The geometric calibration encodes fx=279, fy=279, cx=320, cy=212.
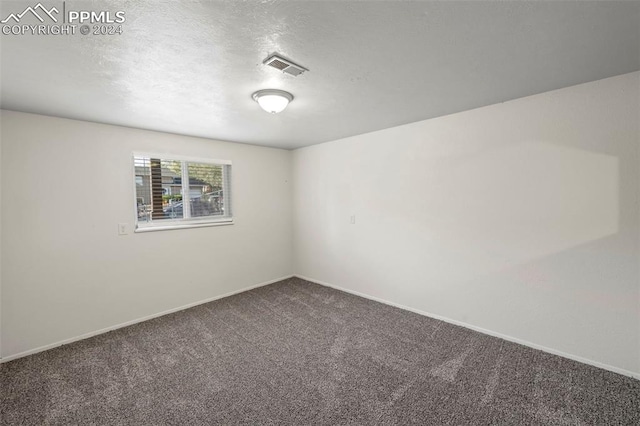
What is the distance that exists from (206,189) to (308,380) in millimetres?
2804

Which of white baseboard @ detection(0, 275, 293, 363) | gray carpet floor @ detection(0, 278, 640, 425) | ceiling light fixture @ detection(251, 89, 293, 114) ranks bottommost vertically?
gray carpet floor @ detection(0, 278, 640, 425)

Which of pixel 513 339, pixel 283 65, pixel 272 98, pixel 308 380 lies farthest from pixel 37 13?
pixel 513 339

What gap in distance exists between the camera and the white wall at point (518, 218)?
2.14 metres

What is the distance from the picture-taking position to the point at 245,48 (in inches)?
63.1

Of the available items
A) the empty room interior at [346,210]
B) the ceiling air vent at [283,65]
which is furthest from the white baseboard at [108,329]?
the ceiling air vent at [283,65]

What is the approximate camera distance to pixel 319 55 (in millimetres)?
1698

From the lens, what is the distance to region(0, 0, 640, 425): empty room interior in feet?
5.06

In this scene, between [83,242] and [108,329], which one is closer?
[83,242]

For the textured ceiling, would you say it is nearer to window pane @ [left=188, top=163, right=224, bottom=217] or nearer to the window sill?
window pane @ [left=188, top=163, right=224, bottom=217]

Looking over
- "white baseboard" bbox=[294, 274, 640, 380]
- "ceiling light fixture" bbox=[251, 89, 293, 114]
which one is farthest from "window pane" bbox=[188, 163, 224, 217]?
A: "white baseboard" bbox=[294, 274, 640, 380]

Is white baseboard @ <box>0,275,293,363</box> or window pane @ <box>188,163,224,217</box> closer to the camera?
white baseboard @ <box>0,275,293,363</box>

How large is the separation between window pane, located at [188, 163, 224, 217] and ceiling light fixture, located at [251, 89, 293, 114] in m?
1.87

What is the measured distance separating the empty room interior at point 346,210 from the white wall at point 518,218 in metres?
0.02

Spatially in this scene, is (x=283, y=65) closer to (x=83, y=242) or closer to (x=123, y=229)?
(x=123, y=229)
